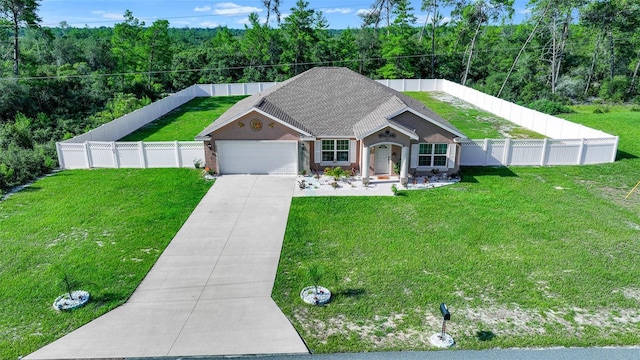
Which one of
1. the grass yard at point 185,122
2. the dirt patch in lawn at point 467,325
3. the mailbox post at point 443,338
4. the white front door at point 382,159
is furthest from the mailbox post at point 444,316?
the grass yard at point 185,122

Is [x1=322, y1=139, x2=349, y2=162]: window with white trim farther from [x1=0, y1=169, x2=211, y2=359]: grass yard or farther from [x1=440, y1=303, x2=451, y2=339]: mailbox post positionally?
[x1=440, y1=303, x2=451, y2=339]: mailbox post

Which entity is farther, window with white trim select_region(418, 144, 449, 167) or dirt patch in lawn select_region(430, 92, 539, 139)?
dirt patch in lawn select_region(430, 92, 539, 139)

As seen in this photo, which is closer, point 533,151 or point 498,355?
point 498,355

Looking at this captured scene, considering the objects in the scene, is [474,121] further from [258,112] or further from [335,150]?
[258,112]

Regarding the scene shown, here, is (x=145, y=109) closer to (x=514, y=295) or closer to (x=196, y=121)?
(x=196, y=121)

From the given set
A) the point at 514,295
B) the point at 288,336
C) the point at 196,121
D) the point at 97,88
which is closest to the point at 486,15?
the point at 196,121

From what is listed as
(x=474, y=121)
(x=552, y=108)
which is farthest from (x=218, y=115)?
(x=552, y=108)

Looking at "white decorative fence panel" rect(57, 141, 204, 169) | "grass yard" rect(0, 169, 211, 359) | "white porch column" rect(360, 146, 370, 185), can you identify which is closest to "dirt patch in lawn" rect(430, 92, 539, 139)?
"white porch column" rect(360, 146, 370, 185)
